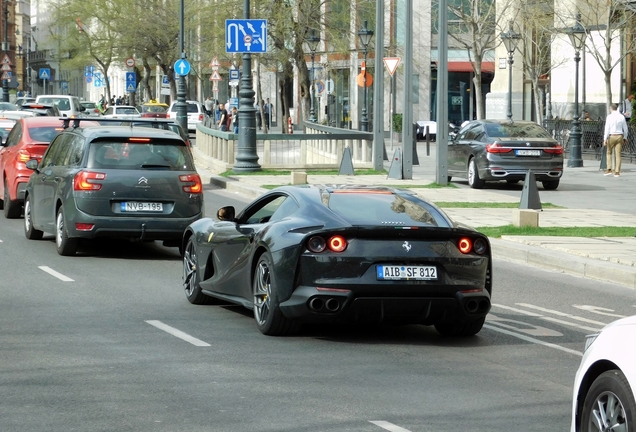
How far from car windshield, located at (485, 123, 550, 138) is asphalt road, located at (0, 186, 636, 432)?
1651 centimetres

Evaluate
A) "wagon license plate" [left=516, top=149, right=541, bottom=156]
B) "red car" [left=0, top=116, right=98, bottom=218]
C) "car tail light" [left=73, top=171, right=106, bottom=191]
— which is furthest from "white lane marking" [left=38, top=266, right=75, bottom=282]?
"wagon license plate" [left=516, top=149, right=541, bottom=156]

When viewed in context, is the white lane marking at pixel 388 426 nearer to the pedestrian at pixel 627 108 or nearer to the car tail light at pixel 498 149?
the car tail light at pixel 498 149

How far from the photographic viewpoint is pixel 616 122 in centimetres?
3347

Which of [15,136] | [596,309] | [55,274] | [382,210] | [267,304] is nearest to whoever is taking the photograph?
[267,304]

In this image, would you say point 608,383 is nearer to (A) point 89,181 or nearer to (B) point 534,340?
(B) point 534,340

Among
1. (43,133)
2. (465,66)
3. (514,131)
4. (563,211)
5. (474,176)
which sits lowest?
(563,211)

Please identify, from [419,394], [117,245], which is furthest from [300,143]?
[419,394]

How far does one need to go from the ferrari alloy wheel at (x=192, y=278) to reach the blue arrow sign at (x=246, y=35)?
67.9 ft

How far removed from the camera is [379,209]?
10.5 m

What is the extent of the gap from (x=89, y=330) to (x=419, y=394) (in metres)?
3.38

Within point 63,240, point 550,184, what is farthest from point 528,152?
point 63,240

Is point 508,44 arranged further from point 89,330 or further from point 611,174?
point 89,330

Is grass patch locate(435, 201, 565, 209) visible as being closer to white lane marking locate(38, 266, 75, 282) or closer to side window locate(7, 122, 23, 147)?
side window locate(7, 122, 23, 147)

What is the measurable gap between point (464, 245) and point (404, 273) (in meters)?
0.57
